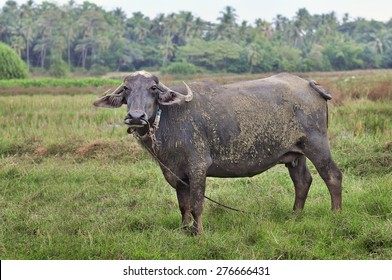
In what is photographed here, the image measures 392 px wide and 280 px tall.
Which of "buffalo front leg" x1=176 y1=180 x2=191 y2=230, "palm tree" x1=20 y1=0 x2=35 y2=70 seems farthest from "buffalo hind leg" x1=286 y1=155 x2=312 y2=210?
"palm tree" x1=20 y1=0 x2=35 y2=70

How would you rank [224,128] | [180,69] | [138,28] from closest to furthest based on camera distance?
[224,128], [180,69], [138,28]

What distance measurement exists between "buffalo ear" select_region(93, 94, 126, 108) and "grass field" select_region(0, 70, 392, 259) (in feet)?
3.90

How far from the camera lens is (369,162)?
7809 millimetres

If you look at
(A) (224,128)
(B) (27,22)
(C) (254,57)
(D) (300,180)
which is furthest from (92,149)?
(B) (27,22)

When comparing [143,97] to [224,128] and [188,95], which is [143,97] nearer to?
[188,95]

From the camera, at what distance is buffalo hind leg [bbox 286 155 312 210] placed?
5641mm

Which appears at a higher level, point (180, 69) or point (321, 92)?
point (321, 92)

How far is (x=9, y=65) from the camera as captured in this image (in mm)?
39344

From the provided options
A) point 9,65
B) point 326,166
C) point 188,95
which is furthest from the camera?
point 9,65

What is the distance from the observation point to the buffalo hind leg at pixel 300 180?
18.5ft

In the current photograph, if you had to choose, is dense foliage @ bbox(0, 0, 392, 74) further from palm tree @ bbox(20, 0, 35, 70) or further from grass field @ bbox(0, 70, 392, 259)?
grass field @ bbox(0, 70, 392, 259)

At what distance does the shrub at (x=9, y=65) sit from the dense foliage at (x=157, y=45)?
1145cm

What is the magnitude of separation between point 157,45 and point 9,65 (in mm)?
38222

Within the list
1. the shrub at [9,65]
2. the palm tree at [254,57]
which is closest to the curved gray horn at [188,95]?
the shrub at [9,65]
